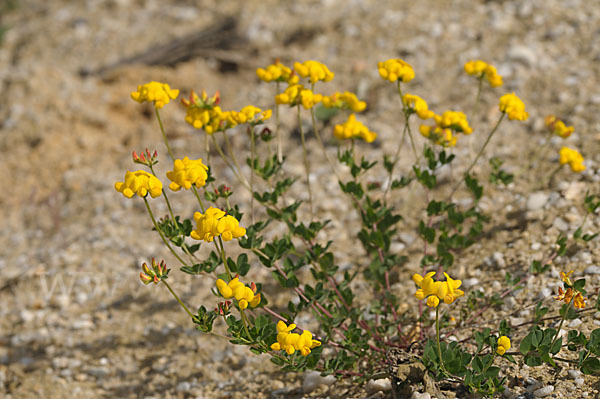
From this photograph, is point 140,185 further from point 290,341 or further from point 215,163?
point 215,163

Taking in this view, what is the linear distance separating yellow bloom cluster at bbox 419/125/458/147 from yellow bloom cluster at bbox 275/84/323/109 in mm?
550

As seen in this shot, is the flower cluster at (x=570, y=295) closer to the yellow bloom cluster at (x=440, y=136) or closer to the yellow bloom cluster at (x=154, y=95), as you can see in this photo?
the yellow bloom cluster at (x=440, y=136)

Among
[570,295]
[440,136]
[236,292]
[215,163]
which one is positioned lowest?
[570,295]

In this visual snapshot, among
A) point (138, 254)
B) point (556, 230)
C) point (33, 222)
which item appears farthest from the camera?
point (33, 222)

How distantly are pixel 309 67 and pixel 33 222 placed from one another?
2948mm

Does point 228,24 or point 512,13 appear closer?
point 512,13

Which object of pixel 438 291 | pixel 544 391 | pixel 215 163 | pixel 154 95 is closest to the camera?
Result: pixel 438 291

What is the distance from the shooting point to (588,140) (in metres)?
3.47

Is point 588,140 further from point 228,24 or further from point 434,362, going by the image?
point 228,24

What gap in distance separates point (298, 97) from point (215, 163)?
80.2 inches

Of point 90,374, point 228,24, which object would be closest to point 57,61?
point 228,24

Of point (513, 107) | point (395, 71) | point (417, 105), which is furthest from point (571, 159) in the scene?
point (395, 71)

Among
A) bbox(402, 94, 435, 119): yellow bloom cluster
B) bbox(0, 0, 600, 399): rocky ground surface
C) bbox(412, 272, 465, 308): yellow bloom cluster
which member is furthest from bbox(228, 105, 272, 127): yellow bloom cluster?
bbox(0, 0, 600, 399): rocky ground surface

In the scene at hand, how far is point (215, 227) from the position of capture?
191 cm
